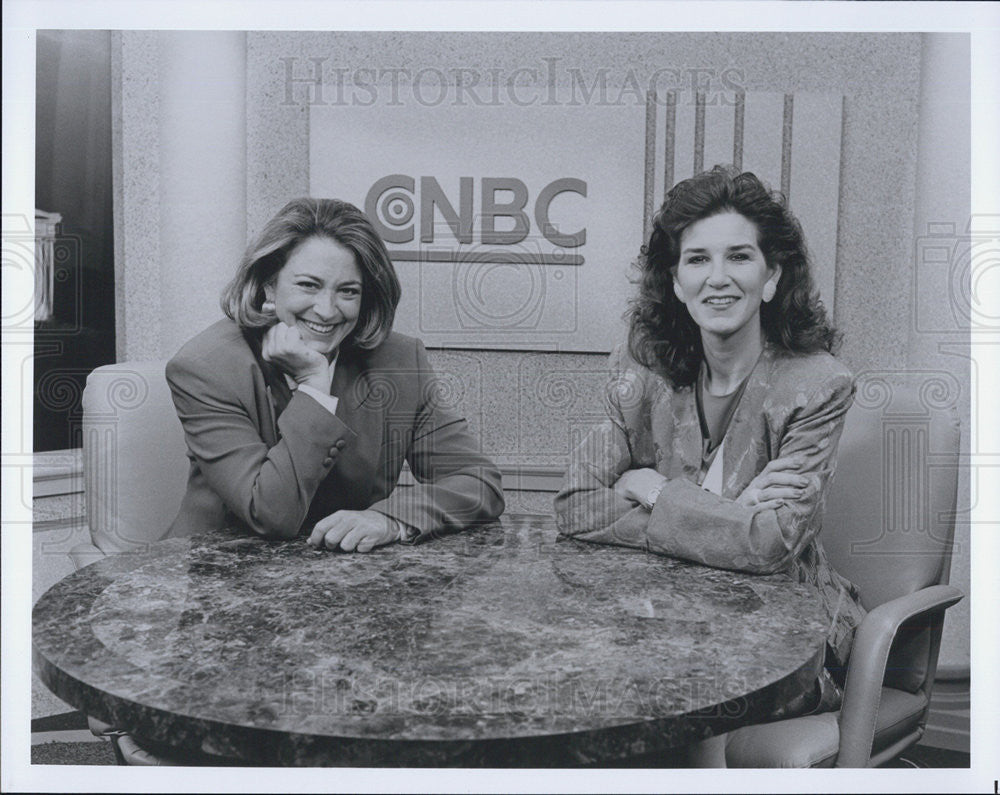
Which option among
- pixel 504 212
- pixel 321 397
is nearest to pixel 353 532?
pixel 321 397

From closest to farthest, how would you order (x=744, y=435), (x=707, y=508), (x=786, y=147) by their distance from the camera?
(x=707, y=508) → (x=744, y=435) → (x=786, y=147)

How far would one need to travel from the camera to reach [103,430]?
1.91m

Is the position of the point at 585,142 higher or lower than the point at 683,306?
higher

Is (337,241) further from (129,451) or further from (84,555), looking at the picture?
(84,555)

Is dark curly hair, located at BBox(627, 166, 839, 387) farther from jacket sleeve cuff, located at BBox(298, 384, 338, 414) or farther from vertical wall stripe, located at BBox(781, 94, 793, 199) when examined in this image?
jacket sleeve cuff, located at BBox(298, 384, 338, 414)

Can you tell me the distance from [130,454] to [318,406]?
0.46 meters

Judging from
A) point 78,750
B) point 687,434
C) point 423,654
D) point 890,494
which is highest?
point 687,434

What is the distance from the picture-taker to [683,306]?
1.82m

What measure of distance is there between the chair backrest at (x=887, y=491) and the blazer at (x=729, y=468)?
0.21ft

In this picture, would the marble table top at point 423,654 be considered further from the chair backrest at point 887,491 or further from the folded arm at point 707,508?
the chair backrest at point 887,491

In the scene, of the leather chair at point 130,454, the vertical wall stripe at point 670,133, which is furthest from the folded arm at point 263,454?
the vertical wall stripe at point 670,133

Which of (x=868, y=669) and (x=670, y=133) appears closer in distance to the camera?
(x=868, y=669)

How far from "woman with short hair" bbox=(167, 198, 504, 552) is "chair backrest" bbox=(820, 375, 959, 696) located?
70 centimetres

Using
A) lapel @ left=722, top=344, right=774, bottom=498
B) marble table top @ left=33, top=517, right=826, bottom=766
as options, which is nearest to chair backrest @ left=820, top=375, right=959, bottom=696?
lapel @ left=722, top=344, right=774, bottom=498
